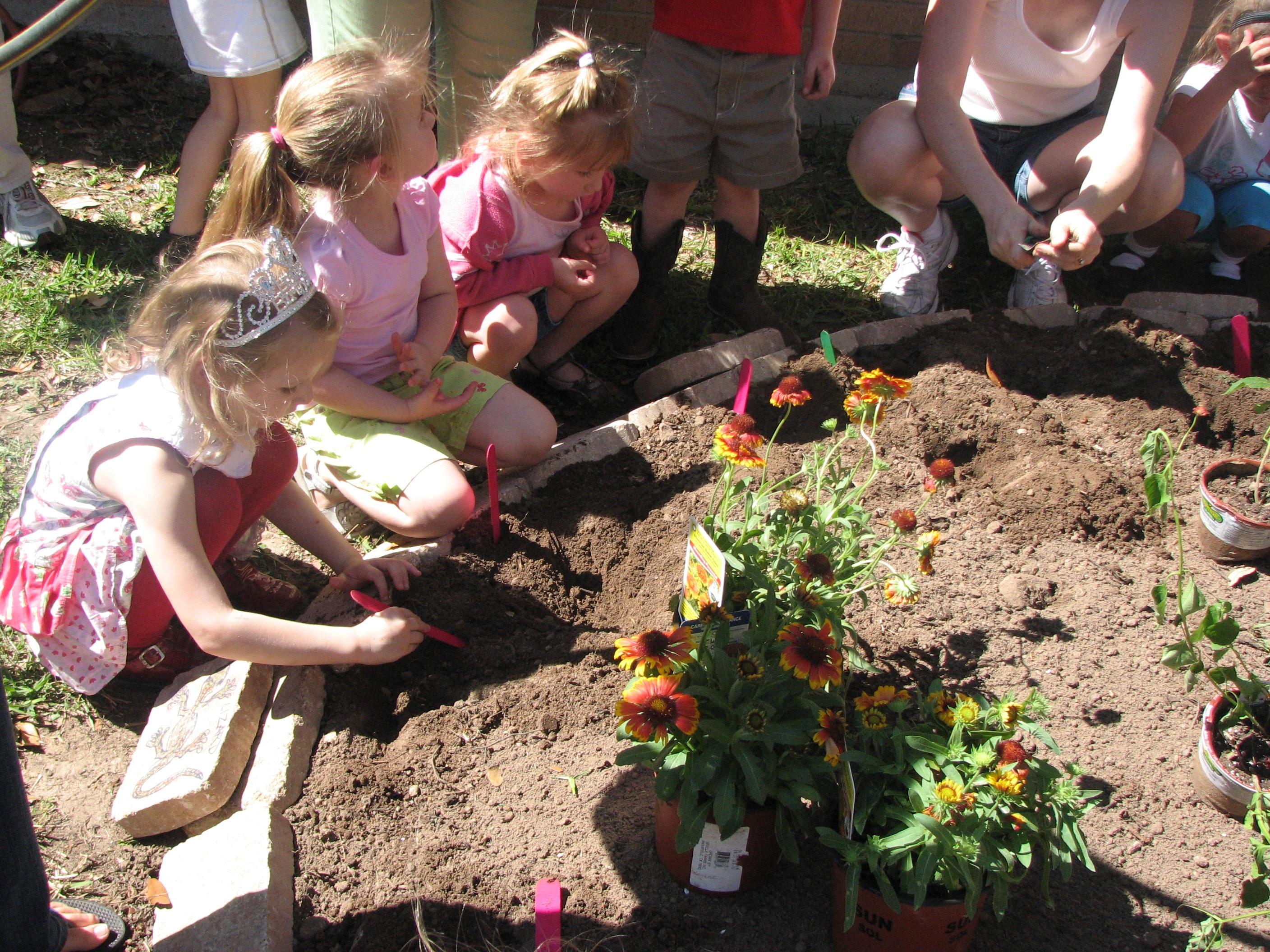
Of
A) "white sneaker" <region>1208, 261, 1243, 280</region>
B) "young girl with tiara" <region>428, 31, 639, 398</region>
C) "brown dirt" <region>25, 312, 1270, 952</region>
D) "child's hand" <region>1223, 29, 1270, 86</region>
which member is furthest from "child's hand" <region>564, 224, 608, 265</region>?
"white sneaker" <region>1208, 261, 1243, 280</region>

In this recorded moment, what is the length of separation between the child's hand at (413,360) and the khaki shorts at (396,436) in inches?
1.2

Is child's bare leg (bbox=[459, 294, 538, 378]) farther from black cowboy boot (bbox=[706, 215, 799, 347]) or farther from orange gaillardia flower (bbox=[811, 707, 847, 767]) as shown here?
orange gaillardia flower (bbox=[811, 707, 847, 767])

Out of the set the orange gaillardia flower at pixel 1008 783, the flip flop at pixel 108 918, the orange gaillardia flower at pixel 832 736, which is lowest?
the flip flop at pixel 108 918

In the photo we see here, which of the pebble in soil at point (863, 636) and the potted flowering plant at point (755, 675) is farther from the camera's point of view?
the pebble in soil at point (863, 636)

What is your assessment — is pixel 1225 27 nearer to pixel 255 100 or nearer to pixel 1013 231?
pixel 1013 231

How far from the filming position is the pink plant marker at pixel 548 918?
4.64 ft

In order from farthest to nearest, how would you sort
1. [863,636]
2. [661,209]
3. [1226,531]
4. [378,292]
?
[661,209], [378,292], [1226,531], [863,636]

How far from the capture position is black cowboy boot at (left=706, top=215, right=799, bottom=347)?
318cm

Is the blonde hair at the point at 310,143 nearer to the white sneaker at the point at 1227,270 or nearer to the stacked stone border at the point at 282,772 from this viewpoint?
the stacked stone border at the point at 282,772

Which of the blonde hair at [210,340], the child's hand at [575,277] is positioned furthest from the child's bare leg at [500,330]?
the blonde hair at [210,340]

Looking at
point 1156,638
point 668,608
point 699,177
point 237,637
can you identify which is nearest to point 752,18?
point 699,177

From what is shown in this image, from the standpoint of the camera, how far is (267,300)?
175 cm

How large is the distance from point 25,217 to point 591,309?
2189 mm

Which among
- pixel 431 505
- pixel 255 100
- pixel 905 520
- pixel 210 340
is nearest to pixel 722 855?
pixel 905 520
